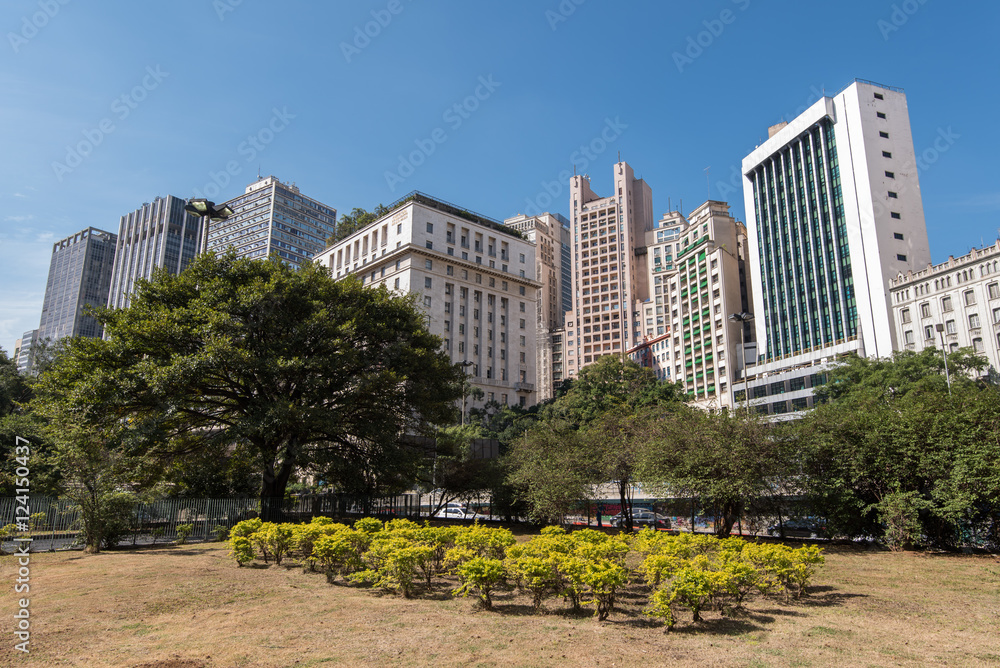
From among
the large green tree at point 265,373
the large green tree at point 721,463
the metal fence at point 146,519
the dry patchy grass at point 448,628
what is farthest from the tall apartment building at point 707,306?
the dry patchy grass at point 448,628

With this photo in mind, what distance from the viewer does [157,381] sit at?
23.5 meters

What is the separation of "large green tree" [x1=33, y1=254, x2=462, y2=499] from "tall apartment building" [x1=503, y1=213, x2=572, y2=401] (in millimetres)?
110101

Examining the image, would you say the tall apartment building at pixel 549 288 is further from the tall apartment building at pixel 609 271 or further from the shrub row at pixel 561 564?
the shrub row at pixel 561 564

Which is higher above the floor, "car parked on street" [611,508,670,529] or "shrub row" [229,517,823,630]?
"shrub row" [229,517,823,630]

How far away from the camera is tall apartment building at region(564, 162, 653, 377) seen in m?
145

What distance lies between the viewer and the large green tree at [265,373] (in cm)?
2453

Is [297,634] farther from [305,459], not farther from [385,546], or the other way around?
[305,459]

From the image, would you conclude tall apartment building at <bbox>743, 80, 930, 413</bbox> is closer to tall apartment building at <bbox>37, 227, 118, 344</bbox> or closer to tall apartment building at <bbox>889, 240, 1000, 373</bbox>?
tall apartment building at <bbox>889, 240, 1000, 373</bbox>

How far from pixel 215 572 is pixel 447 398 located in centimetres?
1662

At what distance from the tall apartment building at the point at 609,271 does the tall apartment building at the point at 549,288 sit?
6249 millimetres

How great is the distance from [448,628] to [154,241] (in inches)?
6813

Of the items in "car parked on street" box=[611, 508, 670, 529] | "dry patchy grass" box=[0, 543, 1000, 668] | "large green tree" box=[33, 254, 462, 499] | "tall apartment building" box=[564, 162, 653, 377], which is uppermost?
"tall apartment building" box=[564, 162, 653, 377]

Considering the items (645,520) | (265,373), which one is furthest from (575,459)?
(265,373)

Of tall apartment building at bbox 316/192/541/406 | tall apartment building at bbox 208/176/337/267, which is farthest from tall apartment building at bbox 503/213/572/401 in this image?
tall apartment building at bbox 208/176/337/267
